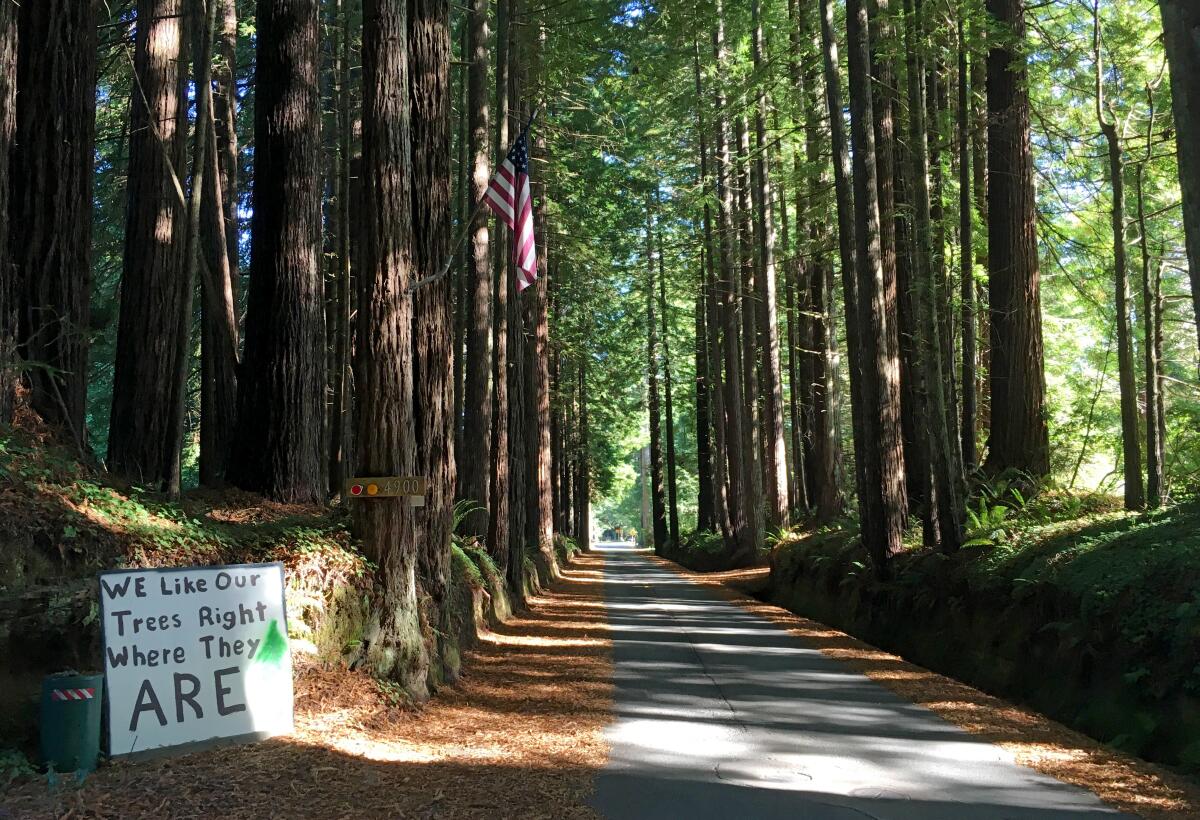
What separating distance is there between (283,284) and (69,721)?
702 centimetres

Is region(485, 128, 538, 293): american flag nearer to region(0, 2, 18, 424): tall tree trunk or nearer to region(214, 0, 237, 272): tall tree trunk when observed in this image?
region(0, 2, 18, 424): tall tree trunk

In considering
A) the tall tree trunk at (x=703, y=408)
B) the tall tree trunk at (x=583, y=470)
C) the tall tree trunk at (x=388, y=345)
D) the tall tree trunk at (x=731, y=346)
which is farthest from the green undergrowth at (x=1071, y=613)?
the tall tree trunk at (x=583, y=470)

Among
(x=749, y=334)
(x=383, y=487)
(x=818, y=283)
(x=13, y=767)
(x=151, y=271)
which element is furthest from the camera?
(x=749, y=334)

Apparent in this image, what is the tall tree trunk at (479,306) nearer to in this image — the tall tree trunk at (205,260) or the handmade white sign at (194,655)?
the tall tree trunk at (205,260)

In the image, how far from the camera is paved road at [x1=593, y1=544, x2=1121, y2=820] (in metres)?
5.36

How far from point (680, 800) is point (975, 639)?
6.02 metres

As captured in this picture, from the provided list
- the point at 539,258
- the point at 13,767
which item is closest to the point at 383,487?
the point at 13,767

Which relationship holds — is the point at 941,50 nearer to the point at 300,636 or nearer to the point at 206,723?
the point at 300,636

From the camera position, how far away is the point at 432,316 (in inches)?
389

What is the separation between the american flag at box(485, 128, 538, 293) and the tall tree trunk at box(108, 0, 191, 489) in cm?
375

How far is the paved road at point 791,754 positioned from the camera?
536 centimetres

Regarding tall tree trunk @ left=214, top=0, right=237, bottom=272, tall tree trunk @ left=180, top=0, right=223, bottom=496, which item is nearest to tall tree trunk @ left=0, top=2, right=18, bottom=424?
tall tree trunk @ left=180, top=0, right=223, bottom=496

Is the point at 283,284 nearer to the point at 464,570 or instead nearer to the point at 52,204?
the point at 52,204

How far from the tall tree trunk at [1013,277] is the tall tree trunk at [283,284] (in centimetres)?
955
